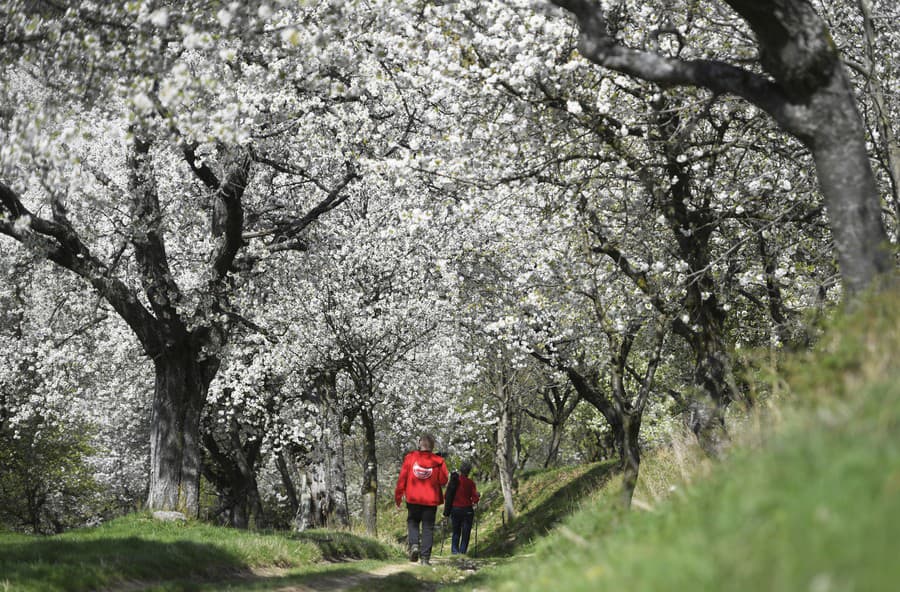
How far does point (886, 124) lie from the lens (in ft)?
29.8

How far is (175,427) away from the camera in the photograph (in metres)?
15.6

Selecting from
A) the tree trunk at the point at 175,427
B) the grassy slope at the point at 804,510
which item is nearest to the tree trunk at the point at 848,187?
the grassy slope at the point at 804,510

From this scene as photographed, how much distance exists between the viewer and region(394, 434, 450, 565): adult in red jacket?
1373 centimetres

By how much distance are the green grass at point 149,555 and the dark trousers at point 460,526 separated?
657 centimetres

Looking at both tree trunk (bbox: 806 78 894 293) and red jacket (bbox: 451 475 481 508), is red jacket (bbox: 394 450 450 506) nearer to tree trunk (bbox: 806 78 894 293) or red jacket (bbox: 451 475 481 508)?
red jacket (bbox: 451 475 481 508)

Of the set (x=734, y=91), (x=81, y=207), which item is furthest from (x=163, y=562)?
(x=81, y=207)

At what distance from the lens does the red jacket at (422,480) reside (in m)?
13.7

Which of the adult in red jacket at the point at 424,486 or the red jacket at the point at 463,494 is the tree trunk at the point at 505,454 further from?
the adult in red jacket at the point at 424,486

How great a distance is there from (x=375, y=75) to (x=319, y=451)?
14.7 metres

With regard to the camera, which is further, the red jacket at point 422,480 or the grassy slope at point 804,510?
the red jacket at point 422,480

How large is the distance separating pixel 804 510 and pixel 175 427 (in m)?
14.4

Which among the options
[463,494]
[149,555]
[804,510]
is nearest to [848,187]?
[804,510]

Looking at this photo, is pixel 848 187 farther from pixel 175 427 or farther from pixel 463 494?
pixel 463 494

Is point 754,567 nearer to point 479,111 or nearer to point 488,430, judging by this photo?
point 479,111
